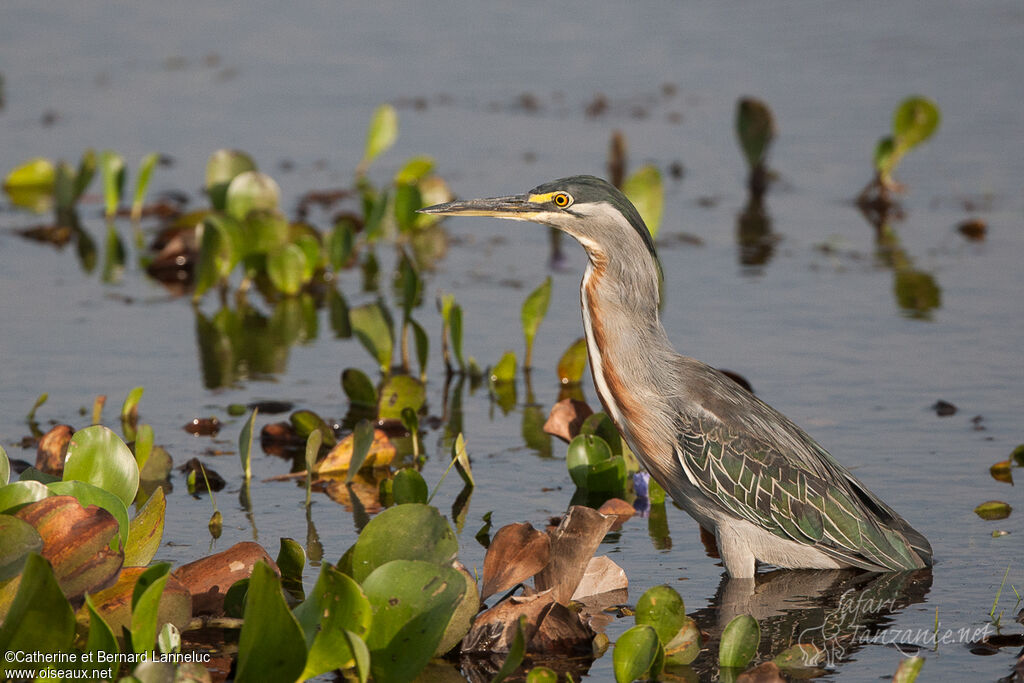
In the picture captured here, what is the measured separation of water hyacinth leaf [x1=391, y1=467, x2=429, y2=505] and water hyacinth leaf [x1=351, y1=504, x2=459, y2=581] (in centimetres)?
122

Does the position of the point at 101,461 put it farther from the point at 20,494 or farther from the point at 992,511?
the point at 992,511

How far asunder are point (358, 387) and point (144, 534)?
8.90 ft

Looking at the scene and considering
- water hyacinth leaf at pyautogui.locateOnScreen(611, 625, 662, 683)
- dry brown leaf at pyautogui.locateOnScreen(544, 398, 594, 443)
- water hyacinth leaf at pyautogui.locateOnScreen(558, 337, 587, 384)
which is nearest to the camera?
water hyacinth leaf at pyautogui.locateOnScreen(611, 625, 662, 683)

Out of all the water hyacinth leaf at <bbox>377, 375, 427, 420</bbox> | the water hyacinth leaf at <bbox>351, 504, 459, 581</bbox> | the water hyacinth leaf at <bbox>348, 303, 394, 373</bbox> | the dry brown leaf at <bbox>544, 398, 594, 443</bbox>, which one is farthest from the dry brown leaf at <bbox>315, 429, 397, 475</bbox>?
the water hyacinth leaf at <bbox>351, 504, 459, 581</bbox>

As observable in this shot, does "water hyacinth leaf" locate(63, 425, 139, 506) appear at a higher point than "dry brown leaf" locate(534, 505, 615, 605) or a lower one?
higher

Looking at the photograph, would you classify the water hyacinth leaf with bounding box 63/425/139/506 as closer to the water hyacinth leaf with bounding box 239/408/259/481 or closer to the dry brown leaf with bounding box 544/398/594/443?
the water hyacinth leaf with bounding box 239/408/259/481

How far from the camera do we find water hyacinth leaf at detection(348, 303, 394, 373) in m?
7.95

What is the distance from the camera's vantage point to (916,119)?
1135cm

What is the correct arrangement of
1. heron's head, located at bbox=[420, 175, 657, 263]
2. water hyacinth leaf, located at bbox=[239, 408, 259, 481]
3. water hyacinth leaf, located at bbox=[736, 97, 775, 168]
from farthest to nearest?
water hyacinth leaf, located at bbox=[736, 97, 775, 168] < water hyacinth leaf, located at bbox=[239, 408, 259, 481] < heron's head, located at bbox=[420, 175, 657, 263]

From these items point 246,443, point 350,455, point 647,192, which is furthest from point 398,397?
point 647,192

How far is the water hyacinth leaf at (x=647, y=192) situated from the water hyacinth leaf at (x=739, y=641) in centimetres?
464

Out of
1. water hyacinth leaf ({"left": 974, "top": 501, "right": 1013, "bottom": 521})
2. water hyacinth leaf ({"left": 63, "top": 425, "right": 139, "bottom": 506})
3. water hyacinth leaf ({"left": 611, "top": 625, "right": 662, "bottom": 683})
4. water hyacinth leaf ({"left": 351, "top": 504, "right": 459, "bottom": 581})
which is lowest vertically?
water hyacinth leaf ({"left": 974, "top": 501, "right": 1013, "bottom": 521})

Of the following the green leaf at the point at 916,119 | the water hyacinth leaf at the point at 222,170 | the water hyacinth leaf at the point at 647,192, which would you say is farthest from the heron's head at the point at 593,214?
the green leaf at the point at 916,119

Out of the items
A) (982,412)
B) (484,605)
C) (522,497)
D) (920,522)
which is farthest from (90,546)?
(982,412)
